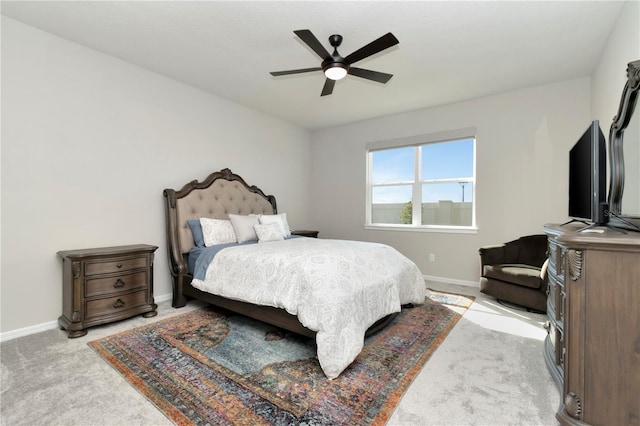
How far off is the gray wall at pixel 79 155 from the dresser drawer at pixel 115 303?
1.44 feet

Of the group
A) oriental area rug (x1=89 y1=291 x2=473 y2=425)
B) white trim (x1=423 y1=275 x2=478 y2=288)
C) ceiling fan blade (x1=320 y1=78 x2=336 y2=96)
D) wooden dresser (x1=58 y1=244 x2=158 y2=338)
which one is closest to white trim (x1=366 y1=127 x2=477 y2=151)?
white trim (x1=423 y1=275 x2=478 y2=288)

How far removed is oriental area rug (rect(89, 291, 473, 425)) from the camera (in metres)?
1.56

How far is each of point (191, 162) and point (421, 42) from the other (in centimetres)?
296

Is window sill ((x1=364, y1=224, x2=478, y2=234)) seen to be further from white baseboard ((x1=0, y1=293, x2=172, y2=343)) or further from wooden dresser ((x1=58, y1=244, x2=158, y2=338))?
white baseboard ((x1=0, y1=293, x2=172, y2=343))

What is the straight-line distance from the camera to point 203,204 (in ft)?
12.3

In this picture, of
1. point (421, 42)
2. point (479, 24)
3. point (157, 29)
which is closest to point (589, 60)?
point (479, 24)

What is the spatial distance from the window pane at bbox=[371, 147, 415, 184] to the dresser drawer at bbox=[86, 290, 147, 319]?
3.79 metres

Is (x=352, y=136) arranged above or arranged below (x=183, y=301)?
above

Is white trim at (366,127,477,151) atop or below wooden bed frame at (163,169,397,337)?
atop

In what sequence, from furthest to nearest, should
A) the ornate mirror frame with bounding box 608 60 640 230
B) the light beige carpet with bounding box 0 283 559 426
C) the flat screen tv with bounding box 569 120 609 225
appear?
the flat screen tv with bounding box 569 120 609 225, the ornate mirror frame with bounding box 608 60 640 230, the light beige carpet with bounding box 0 283 559 426

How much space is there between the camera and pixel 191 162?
3783mm

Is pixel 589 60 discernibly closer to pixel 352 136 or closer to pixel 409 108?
pixel 409 108

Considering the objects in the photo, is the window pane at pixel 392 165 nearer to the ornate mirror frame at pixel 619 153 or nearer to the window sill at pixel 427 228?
the window sill at pixel 427 228

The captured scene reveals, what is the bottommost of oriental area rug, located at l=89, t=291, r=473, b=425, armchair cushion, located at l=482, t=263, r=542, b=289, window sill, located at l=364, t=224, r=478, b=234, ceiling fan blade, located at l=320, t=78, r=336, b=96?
oriental area rug, located at l=89, t=291, r=473, b=425
